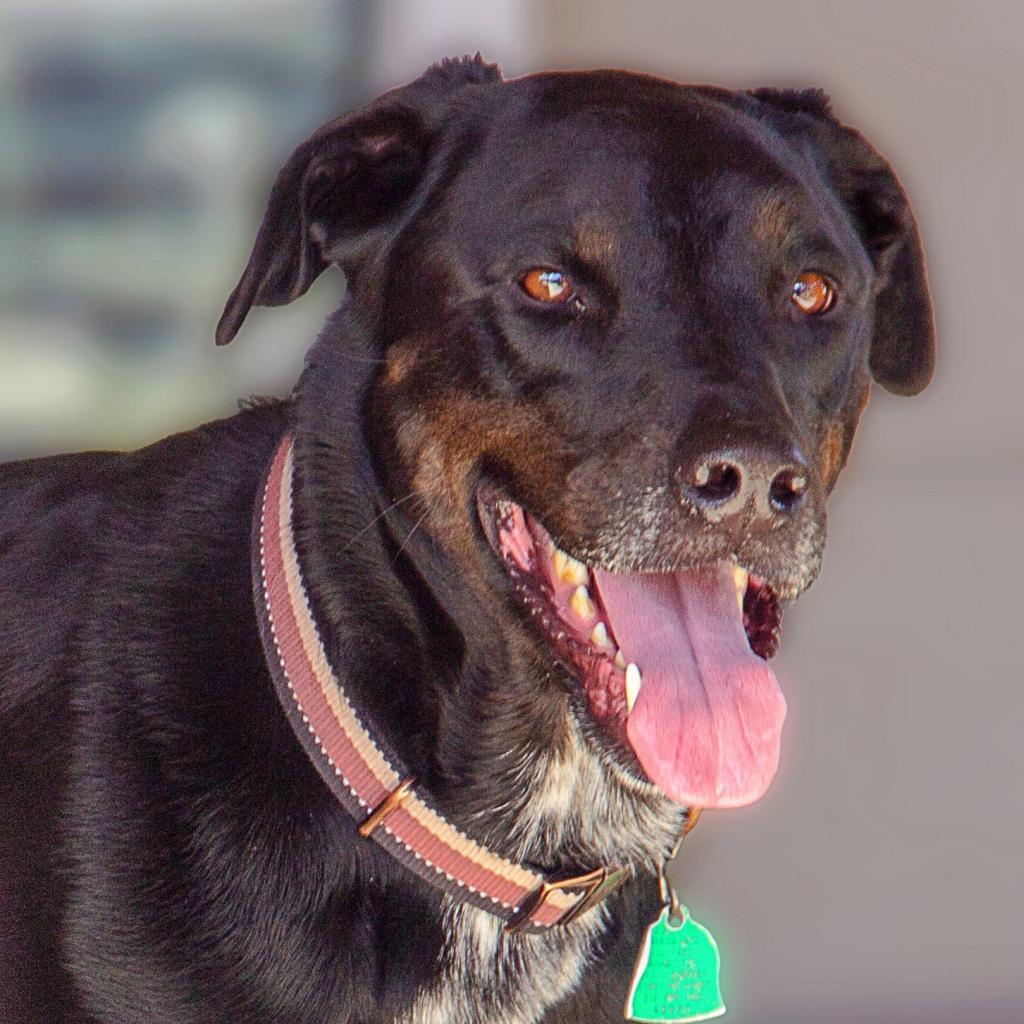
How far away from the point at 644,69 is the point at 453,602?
2857 millimetres

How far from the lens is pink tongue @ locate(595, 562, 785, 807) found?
2.00m

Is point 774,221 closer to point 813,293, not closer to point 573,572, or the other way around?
point 813,293

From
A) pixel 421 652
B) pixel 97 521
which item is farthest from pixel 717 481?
pixel 97 521

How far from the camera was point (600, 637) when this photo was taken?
6.79 ft

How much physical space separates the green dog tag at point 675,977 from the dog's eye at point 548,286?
838 millimetres

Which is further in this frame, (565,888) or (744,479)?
(565,888)

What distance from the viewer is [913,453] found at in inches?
200

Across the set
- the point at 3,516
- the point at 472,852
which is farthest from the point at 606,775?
the point at 3,516

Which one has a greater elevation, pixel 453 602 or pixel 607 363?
pixel 607 363

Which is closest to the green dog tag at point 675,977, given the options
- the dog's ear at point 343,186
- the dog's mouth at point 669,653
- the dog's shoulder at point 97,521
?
the dog's mouth at point 669,653

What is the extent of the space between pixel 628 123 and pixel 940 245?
302cm

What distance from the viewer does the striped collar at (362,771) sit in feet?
6.73

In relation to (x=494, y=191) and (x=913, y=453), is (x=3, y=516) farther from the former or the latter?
(x=913, y=453)

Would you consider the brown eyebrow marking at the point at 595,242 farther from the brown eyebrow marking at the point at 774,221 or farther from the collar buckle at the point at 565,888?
the collar buckle at the point at 565,888
